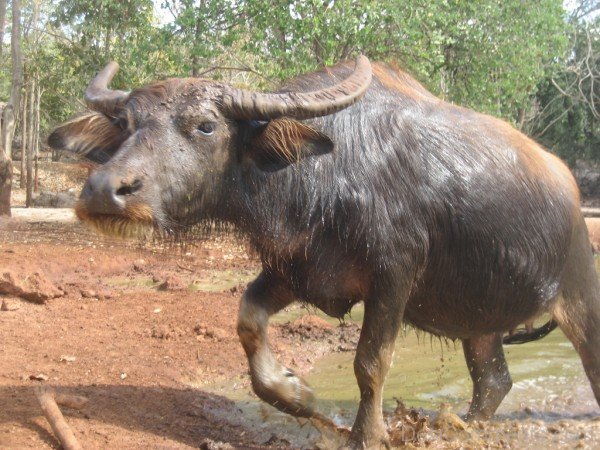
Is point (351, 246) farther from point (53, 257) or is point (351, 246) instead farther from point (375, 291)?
point (53, 257)

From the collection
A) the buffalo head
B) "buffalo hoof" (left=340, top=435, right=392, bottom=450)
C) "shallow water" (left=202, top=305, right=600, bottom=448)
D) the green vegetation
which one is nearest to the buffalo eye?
the buffalo head

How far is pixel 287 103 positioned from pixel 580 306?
2.54 meters

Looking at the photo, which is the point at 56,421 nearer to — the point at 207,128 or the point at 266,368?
the point at 266,368

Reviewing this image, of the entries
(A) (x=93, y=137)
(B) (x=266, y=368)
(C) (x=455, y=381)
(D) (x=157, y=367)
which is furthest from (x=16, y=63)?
(B) (x=266, y=368)

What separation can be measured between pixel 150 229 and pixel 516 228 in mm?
2214

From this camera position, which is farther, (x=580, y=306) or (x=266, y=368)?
(x=580, y=306)

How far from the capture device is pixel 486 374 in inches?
207

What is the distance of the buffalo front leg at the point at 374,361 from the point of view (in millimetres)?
3912

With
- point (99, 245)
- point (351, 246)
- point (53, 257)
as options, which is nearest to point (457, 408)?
point (351, 246)

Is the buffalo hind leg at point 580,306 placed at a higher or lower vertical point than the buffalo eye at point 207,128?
lower

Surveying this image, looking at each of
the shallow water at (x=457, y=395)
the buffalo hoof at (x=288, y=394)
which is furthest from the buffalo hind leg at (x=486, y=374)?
the buffalo hoof at (x=288, y=394)

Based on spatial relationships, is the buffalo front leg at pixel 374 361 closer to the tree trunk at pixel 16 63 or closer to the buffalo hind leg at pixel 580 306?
the buffalo hind leg at pixel 580 306

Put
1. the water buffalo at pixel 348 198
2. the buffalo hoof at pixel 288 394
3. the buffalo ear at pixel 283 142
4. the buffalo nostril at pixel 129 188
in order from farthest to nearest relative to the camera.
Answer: the buffalo hoof at pixel 288 394 < the buffalo ear at pixel 283 142 < the water buffalo at pixel 348 198 < the buffalo nostril at pixel 129 188

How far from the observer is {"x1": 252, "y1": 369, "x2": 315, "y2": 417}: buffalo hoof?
13.4 feet
